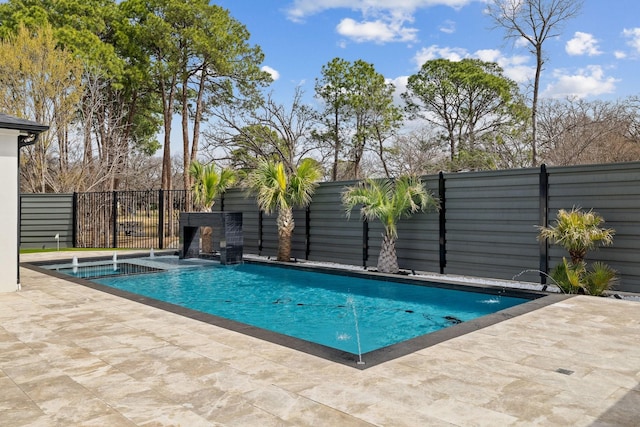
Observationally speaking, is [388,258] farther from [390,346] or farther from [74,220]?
[74,220]

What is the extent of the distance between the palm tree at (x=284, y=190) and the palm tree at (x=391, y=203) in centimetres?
163

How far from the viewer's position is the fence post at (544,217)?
23.4 feet

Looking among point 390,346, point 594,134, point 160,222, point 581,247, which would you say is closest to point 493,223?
point 581,247

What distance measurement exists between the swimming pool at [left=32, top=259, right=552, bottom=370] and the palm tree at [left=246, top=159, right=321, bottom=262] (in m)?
0.97

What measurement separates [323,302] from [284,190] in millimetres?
4100

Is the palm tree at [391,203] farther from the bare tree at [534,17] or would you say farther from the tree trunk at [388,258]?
the bare tree at [534,17]

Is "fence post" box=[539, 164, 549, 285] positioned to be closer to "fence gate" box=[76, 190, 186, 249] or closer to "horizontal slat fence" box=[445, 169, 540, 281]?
"horizontal slat fence" box=[445, 169, 540, 281]

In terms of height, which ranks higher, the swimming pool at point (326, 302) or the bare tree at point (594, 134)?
the bare tree at point (594, 134)

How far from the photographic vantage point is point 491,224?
25.5ft

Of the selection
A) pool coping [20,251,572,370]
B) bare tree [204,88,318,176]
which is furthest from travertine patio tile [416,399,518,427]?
bare tree [204,88,318,176]

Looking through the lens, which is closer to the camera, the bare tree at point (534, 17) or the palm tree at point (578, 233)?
the palm tree at point (578, 233)

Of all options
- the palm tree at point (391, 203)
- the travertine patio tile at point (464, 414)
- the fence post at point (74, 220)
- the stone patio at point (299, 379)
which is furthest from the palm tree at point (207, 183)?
the travertine patio tile at point (464, 414)

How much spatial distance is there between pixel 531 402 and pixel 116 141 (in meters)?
19.3

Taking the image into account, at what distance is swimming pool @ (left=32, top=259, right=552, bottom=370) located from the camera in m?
5.12
